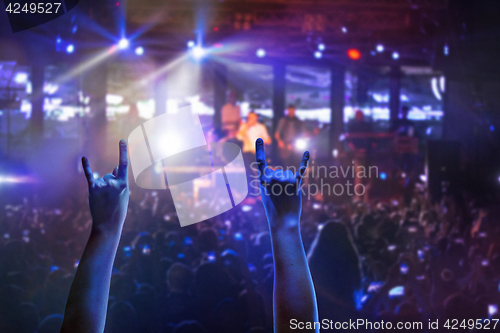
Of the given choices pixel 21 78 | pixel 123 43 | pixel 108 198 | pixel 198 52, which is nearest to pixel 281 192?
pixel 108 198

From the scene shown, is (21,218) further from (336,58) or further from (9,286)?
(336,58)

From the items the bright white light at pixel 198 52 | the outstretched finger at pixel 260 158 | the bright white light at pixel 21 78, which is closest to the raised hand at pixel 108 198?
the outstretched finger at pixel 260 158

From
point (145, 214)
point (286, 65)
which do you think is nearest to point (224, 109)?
point (286, 65)

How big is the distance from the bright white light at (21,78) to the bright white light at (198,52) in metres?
4.13

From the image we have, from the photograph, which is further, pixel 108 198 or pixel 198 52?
pixel 198 52

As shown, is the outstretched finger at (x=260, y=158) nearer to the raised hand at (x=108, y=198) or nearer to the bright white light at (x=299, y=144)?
the raised hand at (x=108, y=198)

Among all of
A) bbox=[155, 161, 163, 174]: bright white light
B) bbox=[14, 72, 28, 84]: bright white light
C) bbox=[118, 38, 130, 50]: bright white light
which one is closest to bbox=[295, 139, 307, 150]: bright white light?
bbox=[155, 161, 163, 174]: bright white light

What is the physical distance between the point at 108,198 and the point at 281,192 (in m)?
0.55

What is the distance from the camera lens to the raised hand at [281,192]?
3.42ft

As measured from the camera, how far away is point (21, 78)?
889cm

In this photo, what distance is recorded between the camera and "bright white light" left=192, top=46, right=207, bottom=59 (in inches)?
366

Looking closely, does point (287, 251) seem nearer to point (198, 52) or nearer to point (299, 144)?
point (299, 144)

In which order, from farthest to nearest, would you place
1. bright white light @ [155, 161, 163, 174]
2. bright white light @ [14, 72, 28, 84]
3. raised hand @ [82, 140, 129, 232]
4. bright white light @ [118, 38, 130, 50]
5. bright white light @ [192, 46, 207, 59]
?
1. bright white light @ [192, 46, 207, 59]
2. bright white light @ [14, 72, 28, 84]
3. bright white light @ [118, 38, 130, 50]
4. bright white light @ [155, 161, 163, 174]
5. raised hand @ [82, 140, 129, 232]

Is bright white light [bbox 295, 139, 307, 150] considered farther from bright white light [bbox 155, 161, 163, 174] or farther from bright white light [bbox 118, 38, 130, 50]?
bright white light [bbox 118, 38, 130, 50]
